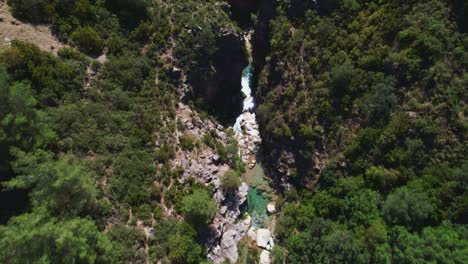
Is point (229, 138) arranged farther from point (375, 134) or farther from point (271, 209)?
point (375, 134)

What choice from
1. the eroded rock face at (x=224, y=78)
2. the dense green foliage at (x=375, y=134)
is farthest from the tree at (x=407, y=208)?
the eroded rock face at (x=224, y=78)

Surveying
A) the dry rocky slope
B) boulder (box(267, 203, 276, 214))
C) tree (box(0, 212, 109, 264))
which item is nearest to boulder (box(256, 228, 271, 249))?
boulder (box(267, 203, 276, 214))

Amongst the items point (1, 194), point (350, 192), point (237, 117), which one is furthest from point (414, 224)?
point (1, 194)

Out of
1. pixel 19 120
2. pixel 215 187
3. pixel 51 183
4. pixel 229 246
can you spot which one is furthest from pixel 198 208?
pixel 19 120

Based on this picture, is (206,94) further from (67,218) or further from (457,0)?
(457,0)

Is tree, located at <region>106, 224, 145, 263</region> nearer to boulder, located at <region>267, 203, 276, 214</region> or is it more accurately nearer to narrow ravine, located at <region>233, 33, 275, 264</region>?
narrow ravine, located at <region>233, 33, 275, 264</region>

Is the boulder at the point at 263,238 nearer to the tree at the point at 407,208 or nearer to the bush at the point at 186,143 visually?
the bush at the point at 186,143

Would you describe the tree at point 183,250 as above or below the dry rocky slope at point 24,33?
below
